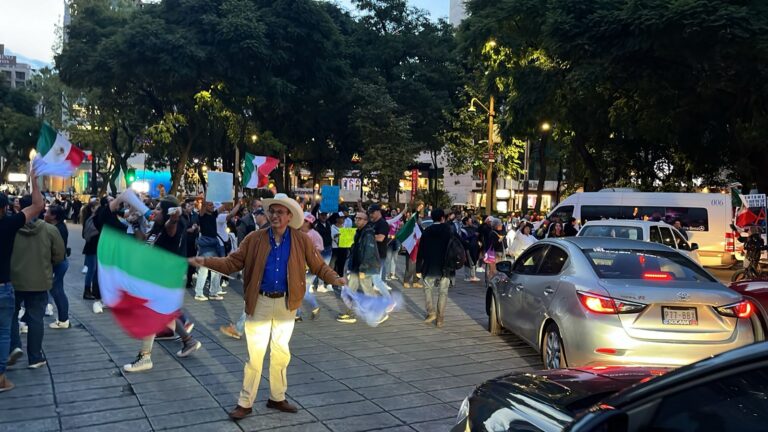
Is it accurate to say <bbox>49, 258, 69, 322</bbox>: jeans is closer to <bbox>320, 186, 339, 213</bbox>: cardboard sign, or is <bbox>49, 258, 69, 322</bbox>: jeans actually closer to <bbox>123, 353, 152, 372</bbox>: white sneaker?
<bbox>123, 353, 152, 372</bbox>: white sneaker

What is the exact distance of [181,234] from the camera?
881 cm

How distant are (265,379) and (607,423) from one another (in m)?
5.02

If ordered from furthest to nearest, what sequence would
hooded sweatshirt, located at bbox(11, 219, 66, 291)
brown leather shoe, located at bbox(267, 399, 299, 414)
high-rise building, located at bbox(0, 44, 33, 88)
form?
high-rise building, located at bbox(0, 44, 33, 88) < hooded sweatshirt, located at bbox(11, 219, 66, 291) < brown leather shoe, located at bbox(267, 399, 299, 414)

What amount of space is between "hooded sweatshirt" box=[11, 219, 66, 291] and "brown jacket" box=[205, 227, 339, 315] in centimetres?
238

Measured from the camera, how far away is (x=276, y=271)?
5344 mm

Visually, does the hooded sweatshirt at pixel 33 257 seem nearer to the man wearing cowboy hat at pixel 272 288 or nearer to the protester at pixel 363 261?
the man wearing cowboy hat at pixel 272 288

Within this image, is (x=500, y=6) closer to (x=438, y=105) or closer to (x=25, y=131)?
(x=438, y=105)

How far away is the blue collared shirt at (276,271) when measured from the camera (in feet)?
17.5

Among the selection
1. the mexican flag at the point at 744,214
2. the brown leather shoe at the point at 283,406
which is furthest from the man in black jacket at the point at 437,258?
the mexican flag at the point at 744,214

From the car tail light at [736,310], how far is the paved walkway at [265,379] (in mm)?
2307

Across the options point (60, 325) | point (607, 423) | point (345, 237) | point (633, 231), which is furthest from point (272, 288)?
point (633, 231)

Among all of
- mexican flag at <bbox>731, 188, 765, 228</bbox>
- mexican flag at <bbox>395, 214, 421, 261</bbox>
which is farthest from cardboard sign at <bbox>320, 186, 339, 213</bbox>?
mexican flag at <bbox>731, 188, 765, 228</bbox>

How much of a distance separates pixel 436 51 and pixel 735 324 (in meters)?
36.3

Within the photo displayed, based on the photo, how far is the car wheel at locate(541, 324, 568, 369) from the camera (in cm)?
657
